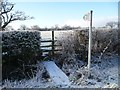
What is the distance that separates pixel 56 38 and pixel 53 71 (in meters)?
2.65

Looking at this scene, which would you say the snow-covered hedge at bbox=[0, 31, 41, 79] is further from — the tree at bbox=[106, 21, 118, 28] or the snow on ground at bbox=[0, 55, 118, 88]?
the tree at bbox=[106, 21, 118, 28]

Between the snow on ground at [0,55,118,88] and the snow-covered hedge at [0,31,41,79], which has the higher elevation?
the snow-covered hedge at [0,31,41,79]

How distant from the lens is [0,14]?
8.94m

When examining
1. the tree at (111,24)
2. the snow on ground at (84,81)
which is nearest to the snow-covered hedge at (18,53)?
the snow on ground at (84,81)

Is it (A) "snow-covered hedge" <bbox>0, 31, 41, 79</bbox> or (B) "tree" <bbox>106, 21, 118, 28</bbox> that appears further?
(B) "tree" <bbox>106, 21, 118, 28</bbox>

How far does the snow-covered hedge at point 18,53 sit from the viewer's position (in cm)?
661

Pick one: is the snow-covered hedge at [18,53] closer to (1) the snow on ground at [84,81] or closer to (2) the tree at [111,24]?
(1) the snow on ground at [84,81]

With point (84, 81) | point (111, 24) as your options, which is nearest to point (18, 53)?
point (84, 81)

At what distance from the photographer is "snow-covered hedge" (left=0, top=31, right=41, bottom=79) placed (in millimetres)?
6607

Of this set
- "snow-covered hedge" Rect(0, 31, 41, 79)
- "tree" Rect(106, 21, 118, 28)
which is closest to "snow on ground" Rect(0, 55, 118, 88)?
"snow-covered hedge" Rect(0, 31, 41, 79)

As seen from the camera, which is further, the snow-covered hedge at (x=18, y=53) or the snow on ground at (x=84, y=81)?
the snow-covered hedge at (x=18, y=53)

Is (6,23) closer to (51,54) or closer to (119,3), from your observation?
(51,54)

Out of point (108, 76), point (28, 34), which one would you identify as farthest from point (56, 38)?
point (108, 76)

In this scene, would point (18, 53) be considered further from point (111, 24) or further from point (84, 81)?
point (111, 24)
